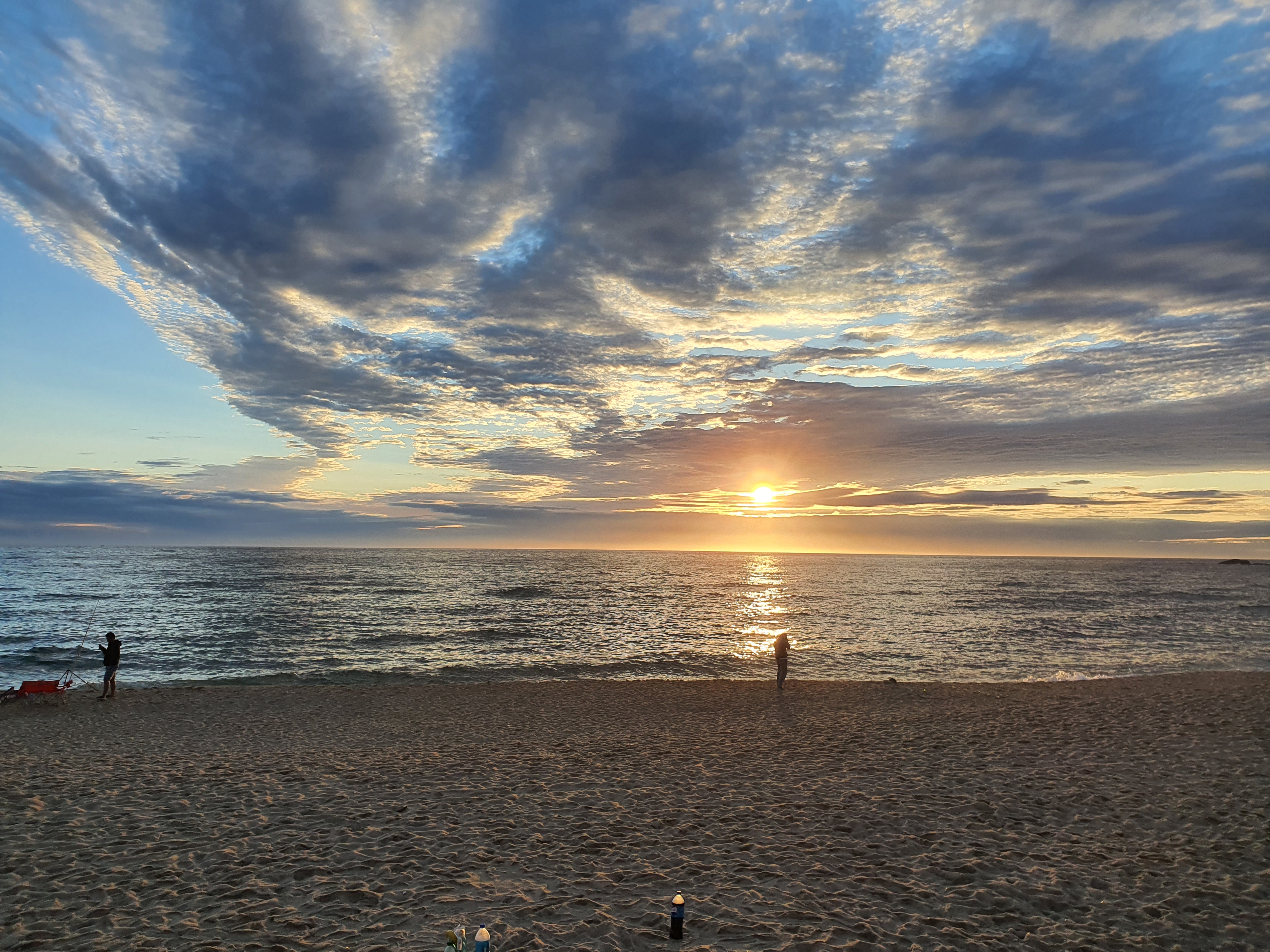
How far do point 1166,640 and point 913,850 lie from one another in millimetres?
42599

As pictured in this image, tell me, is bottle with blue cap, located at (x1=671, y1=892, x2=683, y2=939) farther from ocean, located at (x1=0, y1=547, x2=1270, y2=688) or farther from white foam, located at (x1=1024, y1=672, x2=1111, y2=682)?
white foam, located at (x1=1024, y1=672, x2=1111, y2=682)

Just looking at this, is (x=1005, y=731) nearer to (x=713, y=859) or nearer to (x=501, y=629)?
(x=713, y=859)

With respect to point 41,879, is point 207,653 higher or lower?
lower

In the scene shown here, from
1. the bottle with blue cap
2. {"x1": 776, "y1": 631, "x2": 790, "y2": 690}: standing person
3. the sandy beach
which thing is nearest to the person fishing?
{"x1": 776, "y1": 631, "x2": 790, "y2": 690}: standing person

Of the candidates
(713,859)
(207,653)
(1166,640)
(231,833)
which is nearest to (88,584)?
(207,653)

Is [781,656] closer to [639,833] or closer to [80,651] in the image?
[639,833]

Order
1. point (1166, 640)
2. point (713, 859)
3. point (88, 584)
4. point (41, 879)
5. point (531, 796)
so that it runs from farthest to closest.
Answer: point (88, 584), point (1166, 640), point (531, 796), point (713, 859), point (41, 879)

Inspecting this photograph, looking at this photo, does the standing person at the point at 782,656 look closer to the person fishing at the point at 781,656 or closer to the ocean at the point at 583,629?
the person fishing at the point at 781,656

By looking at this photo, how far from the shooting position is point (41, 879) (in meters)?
7.71

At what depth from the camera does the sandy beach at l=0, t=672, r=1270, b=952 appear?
22.5 feet

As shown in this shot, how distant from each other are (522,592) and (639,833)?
206ft

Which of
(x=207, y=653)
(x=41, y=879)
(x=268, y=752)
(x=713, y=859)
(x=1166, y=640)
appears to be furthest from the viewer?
(x=1166, y=640)

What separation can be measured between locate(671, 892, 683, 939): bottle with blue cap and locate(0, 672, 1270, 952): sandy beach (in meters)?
0.12

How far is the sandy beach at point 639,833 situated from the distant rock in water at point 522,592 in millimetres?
49521
